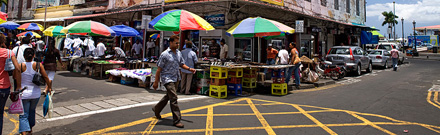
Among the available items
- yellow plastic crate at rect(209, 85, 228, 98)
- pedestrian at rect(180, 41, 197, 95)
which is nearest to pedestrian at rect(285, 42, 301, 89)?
yellow plastic crate at rect(209, 85, 228, 98)

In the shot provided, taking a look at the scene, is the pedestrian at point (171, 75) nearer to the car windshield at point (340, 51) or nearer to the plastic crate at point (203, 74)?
the plastic crate at point (203, 74)

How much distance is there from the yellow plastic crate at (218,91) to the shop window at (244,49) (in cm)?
708

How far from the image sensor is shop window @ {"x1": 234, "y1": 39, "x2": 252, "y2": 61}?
49.9ft

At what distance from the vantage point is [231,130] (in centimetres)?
482

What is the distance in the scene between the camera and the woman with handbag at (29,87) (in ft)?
13.2

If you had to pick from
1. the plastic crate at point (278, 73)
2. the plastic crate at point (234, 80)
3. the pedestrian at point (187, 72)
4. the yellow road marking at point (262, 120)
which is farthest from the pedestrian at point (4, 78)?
the plastic crate at point (278, 73)

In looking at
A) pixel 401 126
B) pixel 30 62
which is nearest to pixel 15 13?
pixel 30 62

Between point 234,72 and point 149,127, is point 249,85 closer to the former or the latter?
point 234,72

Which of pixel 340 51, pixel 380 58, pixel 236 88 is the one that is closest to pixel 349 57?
pixel 340 51

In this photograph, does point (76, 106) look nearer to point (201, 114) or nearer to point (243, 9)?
point (201, 114)

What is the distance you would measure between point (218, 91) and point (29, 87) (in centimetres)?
494

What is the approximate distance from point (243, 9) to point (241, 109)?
9.25 metres

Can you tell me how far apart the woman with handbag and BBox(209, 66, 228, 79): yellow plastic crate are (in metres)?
4.70

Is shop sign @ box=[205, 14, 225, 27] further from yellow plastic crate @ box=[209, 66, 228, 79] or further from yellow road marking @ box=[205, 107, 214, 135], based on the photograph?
yellow road marking @ box=[205, 107, 214, 135]
